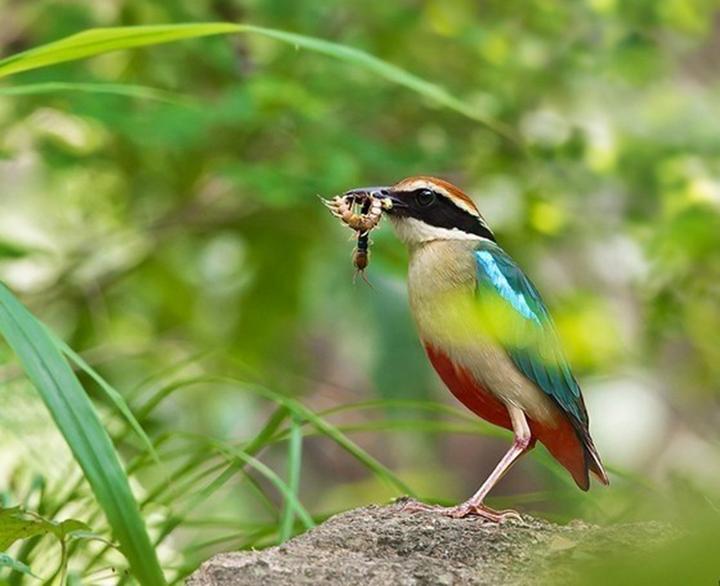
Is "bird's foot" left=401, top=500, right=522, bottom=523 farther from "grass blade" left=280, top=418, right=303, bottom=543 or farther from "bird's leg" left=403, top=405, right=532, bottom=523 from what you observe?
"grass blade" left=280, top=418, right=303, bottom=543

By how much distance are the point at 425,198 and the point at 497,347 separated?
46cm

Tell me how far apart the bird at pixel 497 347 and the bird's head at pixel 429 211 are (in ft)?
0.04

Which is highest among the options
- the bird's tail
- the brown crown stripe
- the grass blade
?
the brown crown stripe

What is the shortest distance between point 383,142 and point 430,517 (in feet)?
10.5

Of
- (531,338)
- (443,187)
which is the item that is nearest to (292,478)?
(531,338)

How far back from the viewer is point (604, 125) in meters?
5.57

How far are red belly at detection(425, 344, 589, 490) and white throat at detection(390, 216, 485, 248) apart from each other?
12.2 inches

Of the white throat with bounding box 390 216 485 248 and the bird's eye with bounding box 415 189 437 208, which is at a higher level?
the bird's eye with bounding box 415 189 437 208

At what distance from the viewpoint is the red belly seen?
2666 mm

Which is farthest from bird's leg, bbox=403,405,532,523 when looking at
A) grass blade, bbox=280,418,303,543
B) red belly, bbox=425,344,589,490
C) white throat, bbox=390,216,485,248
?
white throat, bbox=390,216,485,248

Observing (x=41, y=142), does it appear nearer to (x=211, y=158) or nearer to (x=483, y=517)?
(x=211, y=158)

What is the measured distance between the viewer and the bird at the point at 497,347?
8.68ft

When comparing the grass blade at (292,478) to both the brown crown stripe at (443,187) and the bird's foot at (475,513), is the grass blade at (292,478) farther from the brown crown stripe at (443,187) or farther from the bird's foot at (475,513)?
the brown crown stripe at (443,187)

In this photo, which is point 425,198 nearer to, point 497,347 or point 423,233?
point 423,233
